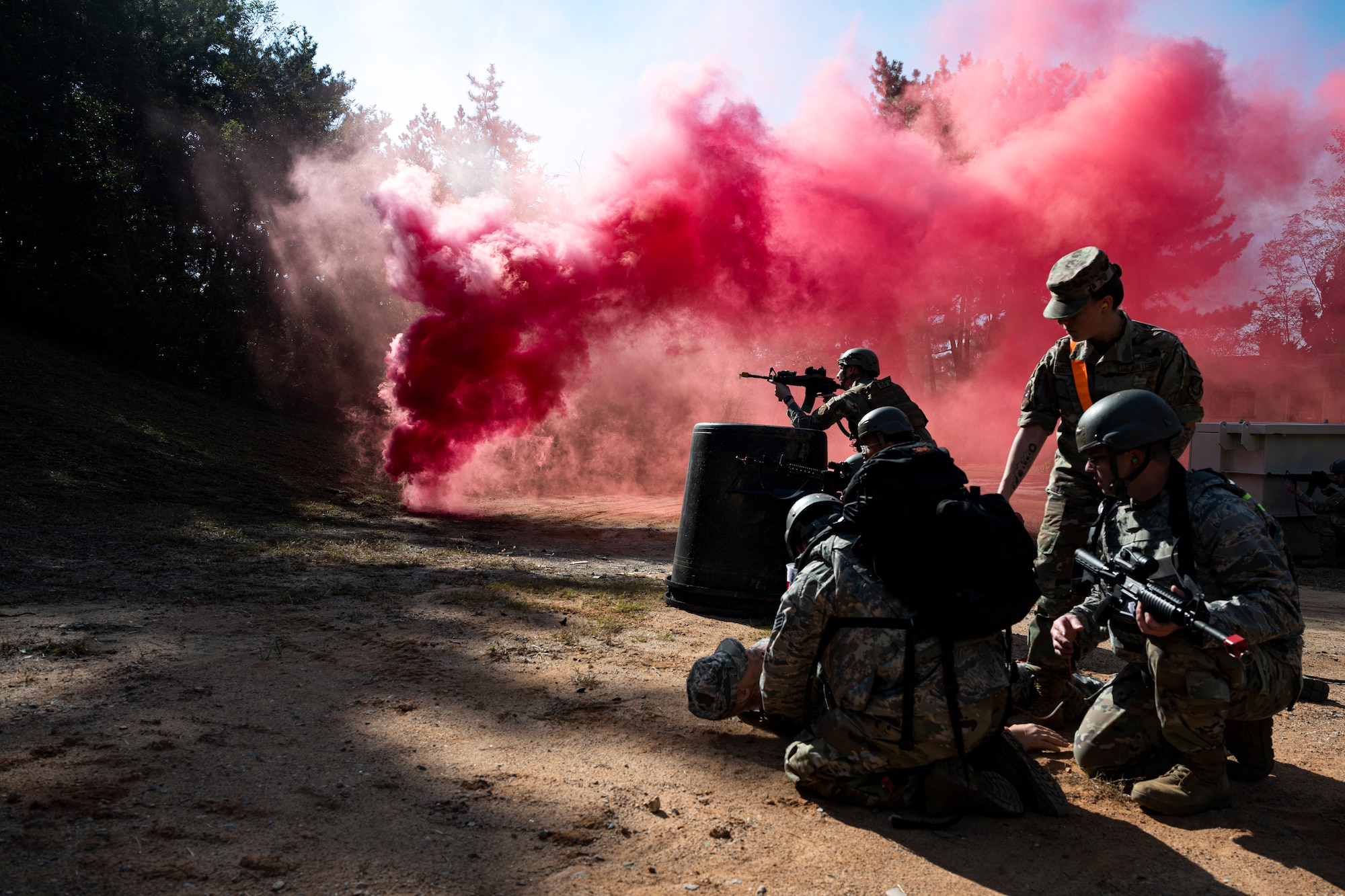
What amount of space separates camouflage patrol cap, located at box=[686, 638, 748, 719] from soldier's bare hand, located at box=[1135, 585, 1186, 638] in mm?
1533

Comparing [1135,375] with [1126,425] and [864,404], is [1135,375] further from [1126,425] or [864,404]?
[864,404]

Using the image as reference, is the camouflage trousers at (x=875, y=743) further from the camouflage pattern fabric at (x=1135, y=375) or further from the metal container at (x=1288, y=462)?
the metal container at (x=1288, y=462)

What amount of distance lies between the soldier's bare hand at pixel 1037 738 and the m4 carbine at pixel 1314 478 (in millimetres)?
8161

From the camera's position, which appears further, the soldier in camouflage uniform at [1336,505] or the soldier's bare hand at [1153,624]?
the soldier in camouflage uniform at [1336,505]

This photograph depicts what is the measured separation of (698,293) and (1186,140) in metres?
9.59

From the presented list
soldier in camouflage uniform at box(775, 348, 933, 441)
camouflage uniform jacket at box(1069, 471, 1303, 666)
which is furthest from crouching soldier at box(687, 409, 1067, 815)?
soldier in camouflage uniform at box(775, 348, 933, 441)

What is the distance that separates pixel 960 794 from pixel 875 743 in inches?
13.2

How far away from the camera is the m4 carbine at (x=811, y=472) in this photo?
567 cm

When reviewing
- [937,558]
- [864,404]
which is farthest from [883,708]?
[864,404]

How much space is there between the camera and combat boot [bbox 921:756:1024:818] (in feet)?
9.53

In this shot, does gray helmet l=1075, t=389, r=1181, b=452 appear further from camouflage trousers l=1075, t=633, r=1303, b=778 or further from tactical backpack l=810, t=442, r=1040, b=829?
camouflage trousers l=1075, t=633, r=1303, b=778

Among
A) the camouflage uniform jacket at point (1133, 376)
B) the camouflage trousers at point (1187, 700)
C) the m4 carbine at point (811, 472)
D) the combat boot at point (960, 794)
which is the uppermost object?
the camouflage uniform jacket at point (1133, 376)

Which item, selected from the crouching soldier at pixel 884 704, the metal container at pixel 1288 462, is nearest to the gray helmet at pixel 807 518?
the crouching soldier at pixel 884 704

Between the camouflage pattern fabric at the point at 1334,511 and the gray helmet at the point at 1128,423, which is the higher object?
the camouflage pattern fabric at the point at 1334,511
